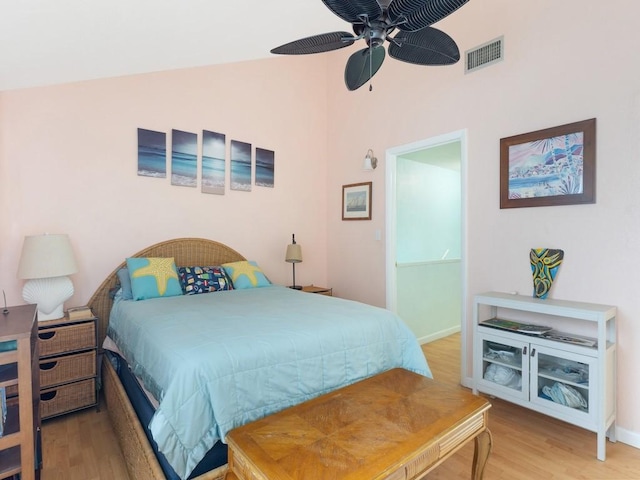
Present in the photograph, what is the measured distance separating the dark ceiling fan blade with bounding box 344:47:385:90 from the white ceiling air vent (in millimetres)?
1270

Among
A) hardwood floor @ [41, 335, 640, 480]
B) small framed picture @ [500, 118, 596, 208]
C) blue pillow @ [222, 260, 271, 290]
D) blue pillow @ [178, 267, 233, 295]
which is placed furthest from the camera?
blue pillow @ [222, 260, 271, 290]

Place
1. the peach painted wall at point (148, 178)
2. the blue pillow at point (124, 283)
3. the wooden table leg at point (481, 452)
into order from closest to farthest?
the wooden table leg at point (481, 452) < the peach painted wall at point (148, 178) < the blue pillow at point (124, 283)

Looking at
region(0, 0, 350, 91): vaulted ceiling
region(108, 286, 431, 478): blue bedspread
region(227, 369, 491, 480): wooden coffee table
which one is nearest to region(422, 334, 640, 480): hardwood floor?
region(227, 369, 491, 480): wooden coffee table

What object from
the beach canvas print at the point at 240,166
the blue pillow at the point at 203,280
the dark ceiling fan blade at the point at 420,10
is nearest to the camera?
the dark ceiling fan blade at the point at 420,10

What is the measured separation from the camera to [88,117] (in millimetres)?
2791

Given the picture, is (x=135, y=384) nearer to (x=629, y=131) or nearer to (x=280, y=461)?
(x=280, y=461)

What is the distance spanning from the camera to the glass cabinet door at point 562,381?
6.50 ft

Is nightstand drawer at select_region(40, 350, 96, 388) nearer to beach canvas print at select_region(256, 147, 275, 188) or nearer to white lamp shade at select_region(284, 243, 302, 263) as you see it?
white lamp shade at select_region(284, 243, 302, 263)

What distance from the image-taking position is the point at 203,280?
9.85 ft

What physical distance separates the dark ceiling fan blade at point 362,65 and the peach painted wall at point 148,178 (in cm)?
192

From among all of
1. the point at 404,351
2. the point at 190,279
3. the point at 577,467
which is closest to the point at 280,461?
the point at 404,351

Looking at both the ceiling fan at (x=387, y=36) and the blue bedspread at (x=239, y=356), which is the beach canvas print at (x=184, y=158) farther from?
the ceiling fan at (x=387, y=36)

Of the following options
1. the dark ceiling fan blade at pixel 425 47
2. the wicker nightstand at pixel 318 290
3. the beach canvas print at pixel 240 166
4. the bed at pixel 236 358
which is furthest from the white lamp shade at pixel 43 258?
the dark ceiling fan blade at pixel 425 47

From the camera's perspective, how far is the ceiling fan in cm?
140
